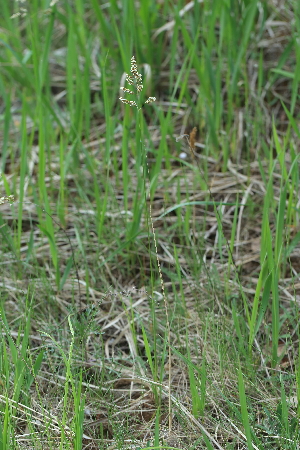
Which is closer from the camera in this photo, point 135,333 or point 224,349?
point 224,349

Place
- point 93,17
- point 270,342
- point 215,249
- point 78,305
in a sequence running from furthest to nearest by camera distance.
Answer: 1. point 93,17
2. point 215,249
3. point 78,305
4. point 270,342

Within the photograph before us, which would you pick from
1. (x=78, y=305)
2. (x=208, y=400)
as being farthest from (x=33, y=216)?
(x=208, y=400)

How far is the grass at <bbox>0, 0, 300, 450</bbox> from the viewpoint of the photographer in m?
1.42

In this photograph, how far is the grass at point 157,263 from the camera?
1.42 metres

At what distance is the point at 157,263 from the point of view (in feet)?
6.61

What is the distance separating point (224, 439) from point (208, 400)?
13cm

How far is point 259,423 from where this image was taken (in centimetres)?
142

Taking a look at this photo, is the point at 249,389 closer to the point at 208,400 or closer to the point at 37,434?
the point at 208,400

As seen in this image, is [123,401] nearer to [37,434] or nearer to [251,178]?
[37,434]

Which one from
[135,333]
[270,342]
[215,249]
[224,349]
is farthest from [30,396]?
[215,249]

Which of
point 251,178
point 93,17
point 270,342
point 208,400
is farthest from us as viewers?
point 93,17

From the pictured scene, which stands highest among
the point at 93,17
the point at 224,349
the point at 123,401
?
the point at 93,17

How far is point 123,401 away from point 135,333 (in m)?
0.27

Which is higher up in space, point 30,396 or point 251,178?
point 251,178
